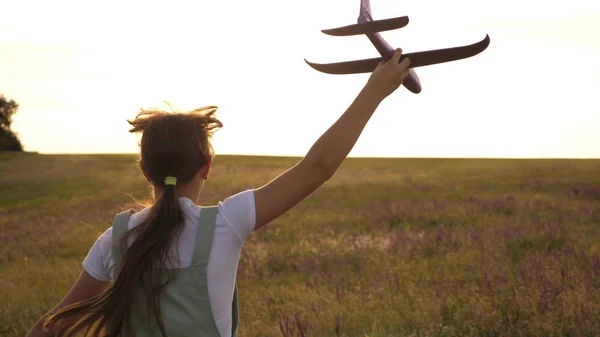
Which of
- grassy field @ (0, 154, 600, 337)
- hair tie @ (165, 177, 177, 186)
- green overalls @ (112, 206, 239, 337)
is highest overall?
hair tie @ (165, 177, 177, 186)

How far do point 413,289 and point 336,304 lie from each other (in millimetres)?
1020

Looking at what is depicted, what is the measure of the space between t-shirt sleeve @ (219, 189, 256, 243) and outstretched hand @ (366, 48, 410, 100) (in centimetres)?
50

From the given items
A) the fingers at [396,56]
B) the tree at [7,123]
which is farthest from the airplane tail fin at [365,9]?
the tree at [7,123]

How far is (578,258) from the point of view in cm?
749

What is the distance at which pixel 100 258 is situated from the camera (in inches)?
90.6

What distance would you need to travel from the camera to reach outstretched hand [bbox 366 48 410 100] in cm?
209

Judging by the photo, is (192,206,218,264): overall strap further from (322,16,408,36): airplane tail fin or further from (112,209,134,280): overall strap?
(322,16,408,36): airplane tail fin

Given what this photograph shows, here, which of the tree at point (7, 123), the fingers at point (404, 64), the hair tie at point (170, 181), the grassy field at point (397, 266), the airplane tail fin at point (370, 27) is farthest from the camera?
the tree at point (7, 123)

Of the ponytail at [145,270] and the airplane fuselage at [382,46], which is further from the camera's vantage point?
the ponytail at [145,270]

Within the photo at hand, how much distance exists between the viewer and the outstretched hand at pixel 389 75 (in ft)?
6.87

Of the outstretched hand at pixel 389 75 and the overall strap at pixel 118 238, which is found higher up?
the outstretched hand at pixel 389 75

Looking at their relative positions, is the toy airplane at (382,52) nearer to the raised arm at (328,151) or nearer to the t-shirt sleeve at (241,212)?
the raised arm at (328,151)

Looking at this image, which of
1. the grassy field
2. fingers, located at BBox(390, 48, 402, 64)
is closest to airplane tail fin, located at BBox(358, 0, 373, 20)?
fingers, located at BBox(390, 48, 402, 64)

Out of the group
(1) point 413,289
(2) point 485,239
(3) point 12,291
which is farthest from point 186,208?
(2) point 485,239
